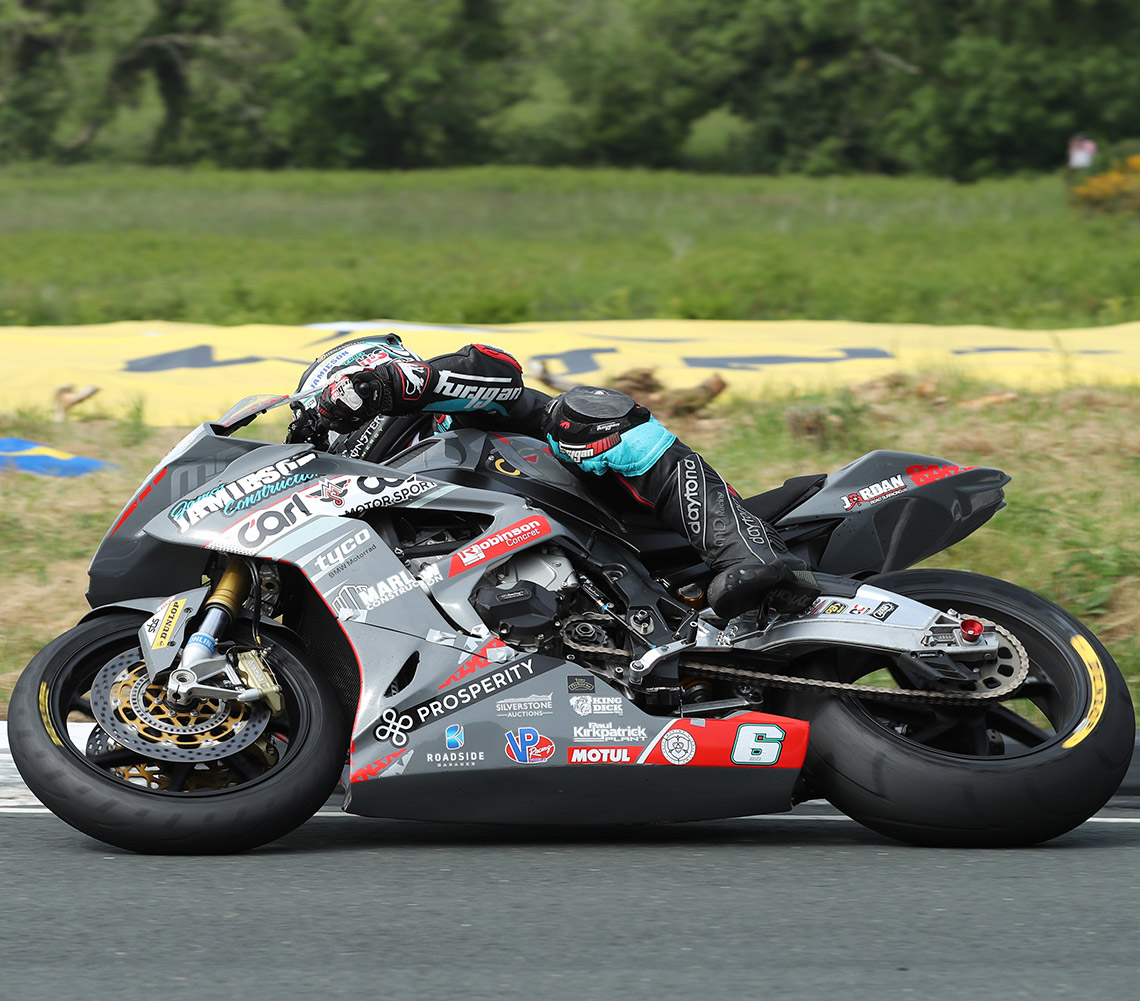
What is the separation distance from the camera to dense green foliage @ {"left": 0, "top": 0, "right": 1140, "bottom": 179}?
1543 inches

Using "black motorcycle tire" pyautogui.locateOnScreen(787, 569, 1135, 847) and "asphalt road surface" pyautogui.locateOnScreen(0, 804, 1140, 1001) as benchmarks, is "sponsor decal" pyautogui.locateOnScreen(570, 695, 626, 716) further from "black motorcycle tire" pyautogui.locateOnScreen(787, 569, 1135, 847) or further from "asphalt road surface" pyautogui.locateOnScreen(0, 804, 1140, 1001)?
"black motorcycle tire" pyautogui.locateOnScreen(787, 569, 1135, 847)

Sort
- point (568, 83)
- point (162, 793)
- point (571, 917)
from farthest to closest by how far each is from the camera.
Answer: point (568, 83), point (162, 793), point (571, 917)

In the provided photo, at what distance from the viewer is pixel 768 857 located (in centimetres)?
439

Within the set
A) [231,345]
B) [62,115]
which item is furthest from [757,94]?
[231,345]

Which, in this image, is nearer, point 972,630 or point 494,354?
point 972,630

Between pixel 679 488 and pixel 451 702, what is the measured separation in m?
0.88

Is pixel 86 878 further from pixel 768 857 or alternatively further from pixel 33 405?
pixel 33 405

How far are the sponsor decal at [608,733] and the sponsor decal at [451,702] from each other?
7.8 inches

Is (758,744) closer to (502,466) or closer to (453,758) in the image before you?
(453,758)

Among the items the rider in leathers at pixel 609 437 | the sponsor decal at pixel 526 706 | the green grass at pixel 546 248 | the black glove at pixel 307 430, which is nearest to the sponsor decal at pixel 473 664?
the sponsor decal at pixel 526 706

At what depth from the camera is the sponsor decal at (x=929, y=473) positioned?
4849mm

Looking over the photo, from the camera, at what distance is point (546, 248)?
79.1 ft

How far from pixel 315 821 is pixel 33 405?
5303 millimetres

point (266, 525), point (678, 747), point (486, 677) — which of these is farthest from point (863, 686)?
point (266, 525)
